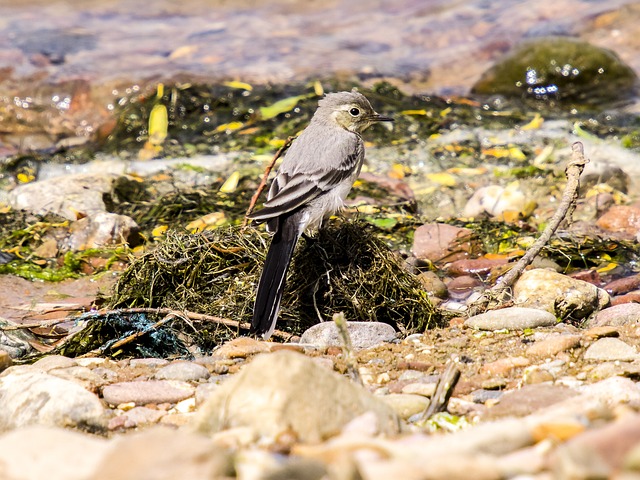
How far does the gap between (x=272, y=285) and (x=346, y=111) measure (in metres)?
2.06

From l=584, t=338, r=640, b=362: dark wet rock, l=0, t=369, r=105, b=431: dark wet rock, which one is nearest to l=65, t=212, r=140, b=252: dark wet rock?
l=0, t=369, r=105, b=431: dark wet rock

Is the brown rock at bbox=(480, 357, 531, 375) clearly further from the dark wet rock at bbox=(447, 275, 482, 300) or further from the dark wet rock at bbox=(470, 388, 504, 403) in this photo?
the dark wet rock at bbox=(447, 275, 482, 300)

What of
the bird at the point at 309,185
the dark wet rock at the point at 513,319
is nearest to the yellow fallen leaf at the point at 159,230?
the bird at the point at 309,185

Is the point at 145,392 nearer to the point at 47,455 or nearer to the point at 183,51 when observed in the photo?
the point at 47,455

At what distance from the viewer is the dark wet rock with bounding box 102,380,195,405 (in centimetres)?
442

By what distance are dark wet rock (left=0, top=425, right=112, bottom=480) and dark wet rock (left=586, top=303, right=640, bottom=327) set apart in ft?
11.6

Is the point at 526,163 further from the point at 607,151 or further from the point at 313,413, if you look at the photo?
the point at 313,413

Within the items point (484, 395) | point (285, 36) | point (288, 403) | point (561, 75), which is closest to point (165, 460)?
point (288, 403)

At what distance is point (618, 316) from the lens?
18.1 ft

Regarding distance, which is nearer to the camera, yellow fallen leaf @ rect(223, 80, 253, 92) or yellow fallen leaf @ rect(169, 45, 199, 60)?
yellow fallen leaf @ rect(223, 80, 253, 92)

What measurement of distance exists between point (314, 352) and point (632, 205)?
4.39 m

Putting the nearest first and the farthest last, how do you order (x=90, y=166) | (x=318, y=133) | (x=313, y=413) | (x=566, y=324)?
(x=313, y=413) < (x=566, y=324) < (x=318, y=133) < (x=90, y=166)

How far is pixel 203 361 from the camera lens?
5051 millimetres

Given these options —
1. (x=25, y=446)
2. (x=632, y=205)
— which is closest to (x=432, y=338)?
(x=25, y=446)
